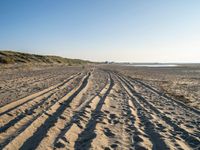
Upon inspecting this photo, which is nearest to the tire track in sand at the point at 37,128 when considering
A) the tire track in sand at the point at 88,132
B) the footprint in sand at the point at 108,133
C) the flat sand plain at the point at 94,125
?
the flat sand plain at the point at 94,125

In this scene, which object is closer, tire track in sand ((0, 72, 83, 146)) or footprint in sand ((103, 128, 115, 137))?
tire track in sand ((0, 72, 83, 146))

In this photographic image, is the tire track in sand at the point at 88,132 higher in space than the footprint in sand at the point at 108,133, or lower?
higher

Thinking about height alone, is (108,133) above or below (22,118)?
below

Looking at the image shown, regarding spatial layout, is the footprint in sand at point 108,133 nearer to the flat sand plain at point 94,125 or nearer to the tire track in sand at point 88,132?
the flat sand plain at point 94,125

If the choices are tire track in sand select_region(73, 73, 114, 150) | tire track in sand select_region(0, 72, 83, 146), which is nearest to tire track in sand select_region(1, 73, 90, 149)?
tire track in sand select_region(0, 72, 83, 146)

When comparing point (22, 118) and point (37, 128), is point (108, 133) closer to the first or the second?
point (37, 128)

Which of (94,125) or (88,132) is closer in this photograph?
(88,132)

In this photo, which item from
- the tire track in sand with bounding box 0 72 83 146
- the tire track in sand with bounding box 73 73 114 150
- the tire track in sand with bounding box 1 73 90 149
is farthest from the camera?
the tire track in sand with bounding box 0 72 83 146

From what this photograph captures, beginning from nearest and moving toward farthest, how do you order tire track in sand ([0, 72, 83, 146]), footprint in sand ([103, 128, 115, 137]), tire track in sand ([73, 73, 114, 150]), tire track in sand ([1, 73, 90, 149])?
1. tire track in sand ([1, 73, 90, 149])
2. tire track in sand ([73, 73, 114, 150])
3. tire track in sand ([0, 72, 83, 146])
4. footprint in sand ([103, 128, 115, 137])

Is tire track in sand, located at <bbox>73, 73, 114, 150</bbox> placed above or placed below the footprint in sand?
above

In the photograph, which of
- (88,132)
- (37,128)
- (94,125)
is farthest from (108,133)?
(37,128)

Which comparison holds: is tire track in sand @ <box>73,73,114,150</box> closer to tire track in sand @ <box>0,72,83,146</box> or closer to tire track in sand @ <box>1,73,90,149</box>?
tire track in sand @ <box>1,73,90,149</box>

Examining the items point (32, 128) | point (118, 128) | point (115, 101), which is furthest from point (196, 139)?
point (115, 101)

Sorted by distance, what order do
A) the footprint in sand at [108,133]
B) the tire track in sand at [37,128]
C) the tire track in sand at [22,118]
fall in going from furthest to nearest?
the footprint in sand at [108,133] < the tire track in sand at [22,118] < the tire track in sand at [37,128]
